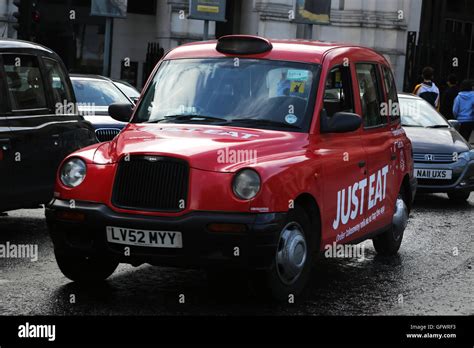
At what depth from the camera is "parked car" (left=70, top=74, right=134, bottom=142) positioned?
13.4m

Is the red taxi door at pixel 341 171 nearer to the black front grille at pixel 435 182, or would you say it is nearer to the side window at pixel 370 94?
the side window at pixel 370 94

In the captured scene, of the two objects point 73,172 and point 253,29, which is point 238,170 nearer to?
point 73,172

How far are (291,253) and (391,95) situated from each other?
3.00m

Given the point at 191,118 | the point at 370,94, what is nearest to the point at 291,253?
the point at 191,118

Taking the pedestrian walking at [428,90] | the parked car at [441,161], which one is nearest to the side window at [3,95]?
the parked car at [441,161]

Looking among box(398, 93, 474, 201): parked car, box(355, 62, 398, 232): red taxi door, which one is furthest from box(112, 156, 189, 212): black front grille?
box(398, 93, 474, 201): parked car

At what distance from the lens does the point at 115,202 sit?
21.8ft

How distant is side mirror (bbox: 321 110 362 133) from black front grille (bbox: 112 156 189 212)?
1.39 meters

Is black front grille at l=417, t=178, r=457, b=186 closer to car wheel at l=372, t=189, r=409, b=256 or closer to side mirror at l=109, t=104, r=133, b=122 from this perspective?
car wheel at l=372, t=189, r=409, b=256

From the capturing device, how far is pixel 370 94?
28.4ft

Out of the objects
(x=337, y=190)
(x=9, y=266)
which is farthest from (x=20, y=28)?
(x=337, y=190)

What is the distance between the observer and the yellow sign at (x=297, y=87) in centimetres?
757

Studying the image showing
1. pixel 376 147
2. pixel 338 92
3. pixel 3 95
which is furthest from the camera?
pixel 3 95

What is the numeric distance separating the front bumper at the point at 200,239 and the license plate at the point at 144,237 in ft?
0.09
